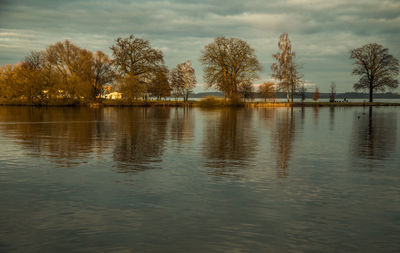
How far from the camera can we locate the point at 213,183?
1013cm

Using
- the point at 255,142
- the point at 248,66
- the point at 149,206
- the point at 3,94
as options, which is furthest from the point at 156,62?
the point at 149,206

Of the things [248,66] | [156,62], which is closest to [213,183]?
[248,66]

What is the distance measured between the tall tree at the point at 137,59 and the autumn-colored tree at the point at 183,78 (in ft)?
105

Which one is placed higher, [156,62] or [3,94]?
[156,62]

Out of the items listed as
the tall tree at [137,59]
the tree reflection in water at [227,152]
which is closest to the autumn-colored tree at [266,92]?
the tall tree at [137,59]

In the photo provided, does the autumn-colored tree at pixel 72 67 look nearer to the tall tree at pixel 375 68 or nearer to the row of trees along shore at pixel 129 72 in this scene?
the row of trees along shore at pixel 129 72

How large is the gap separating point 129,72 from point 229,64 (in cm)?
2209

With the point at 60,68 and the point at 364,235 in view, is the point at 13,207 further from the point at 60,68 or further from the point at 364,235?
the point at 60,68

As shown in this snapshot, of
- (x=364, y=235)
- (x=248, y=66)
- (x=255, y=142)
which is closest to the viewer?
(x=364, y=235)

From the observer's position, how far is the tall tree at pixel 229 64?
7206cm

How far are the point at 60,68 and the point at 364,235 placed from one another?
279 ft

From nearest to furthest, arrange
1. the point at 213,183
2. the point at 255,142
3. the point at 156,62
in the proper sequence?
1. the point at 213,183
2. the point at 255,142
3. the point at 156,62

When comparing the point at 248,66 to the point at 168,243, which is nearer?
the point at 168,243

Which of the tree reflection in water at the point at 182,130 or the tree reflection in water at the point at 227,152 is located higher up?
the tree reflection in water at the point at 182,130
